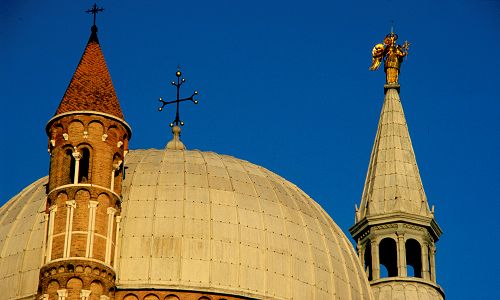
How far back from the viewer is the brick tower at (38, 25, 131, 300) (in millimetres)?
64062

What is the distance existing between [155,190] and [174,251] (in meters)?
3.29

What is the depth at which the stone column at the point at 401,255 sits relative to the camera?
81312mm

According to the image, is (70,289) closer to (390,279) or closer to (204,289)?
(204,289)

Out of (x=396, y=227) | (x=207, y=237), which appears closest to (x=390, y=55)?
(x=396, y=227)

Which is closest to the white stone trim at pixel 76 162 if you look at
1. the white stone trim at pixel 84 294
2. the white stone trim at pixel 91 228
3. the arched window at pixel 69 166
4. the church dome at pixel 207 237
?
the arched window at pixel 69 166

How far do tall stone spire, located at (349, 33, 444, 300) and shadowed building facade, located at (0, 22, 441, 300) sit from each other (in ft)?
25.7

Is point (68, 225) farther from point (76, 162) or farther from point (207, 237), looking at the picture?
point (207, 237)

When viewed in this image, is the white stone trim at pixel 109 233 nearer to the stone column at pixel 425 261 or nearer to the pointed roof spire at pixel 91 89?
the pointed roof spire at pixel 91 89

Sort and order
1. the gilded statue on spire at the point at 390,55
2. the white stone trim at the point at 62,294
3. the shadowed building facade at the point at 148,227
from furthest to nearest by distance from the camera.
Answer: the gilded statue on spire at the point at 390,55 < the shadowed building facade at the point at 148,227 < the white stone trim at the point at 62,294

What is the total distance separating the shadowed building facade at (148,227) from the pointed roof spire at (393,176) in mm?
9330

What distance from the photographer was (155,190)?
69.8 metres

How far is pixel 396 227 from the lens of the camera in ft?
269

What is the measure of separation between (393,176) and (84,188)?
22.7 meters

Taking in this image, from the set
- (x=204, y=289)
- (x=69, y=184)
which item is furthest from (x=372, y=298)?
(x=69, y=184)
